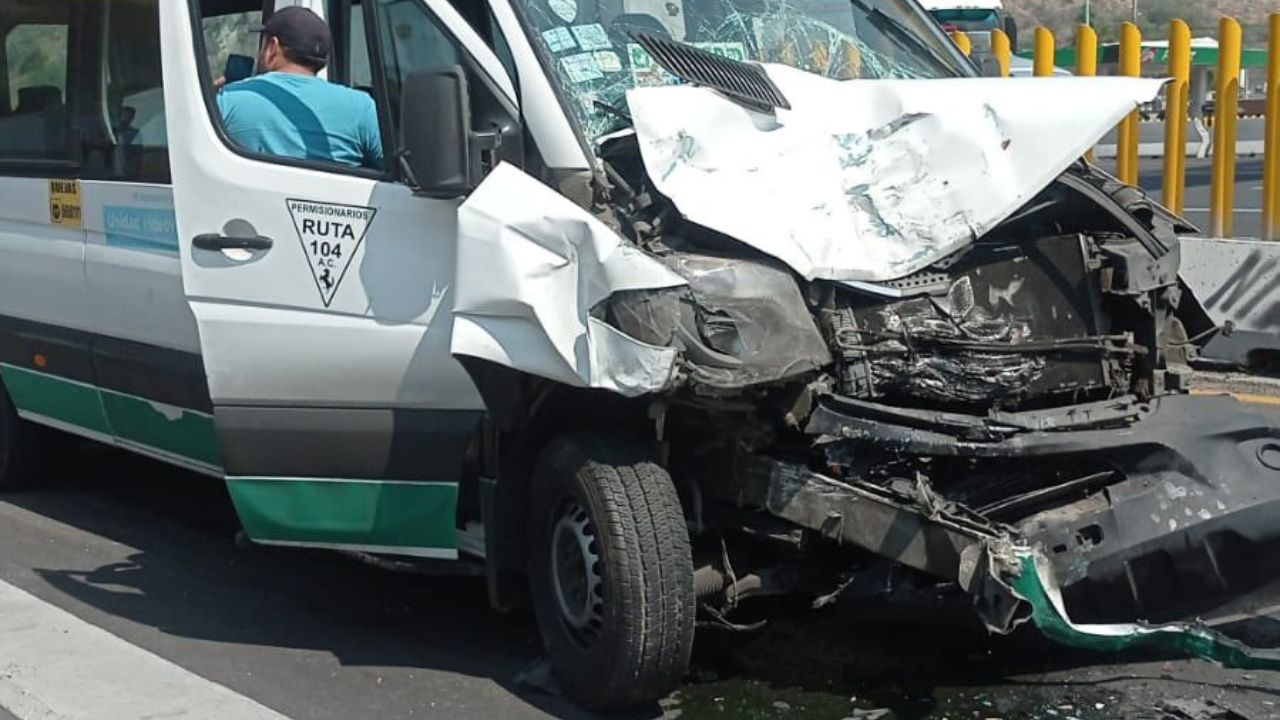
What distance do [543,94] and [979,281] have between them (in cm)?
133

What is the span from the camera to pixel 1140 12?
2566 inches

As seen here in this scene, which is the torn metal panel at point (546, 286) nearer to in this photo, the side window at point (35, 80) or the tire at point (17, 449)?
the side window at point (35, 80)

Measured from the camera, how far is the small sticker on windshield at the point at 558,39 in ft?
16.5

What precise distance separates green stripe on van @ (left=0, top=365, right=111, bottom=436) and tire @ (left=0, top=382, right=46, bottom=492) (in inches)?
7.5

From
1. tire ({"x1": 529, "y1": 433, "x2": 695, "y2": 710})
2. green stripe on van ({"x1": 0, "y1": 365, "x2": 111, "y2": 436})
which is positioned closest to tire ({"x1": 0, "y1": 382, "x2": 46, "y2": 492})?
green stripe on van ({"x1": 0, "y1": 365, "x2": 111, "y2": 436})

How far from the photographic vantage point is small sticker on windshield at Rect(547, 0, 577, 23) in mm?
5145

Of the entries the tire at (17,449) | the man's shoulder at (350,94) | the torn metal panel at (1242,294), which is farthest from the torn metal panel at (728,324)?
the torn metal panel at (1242,294)

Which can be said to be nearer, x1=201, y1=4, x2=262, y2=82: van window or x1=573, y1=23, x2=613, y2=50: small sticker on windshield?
x1=573, y1=23, x2=613, y2=50: small sticker on windshield

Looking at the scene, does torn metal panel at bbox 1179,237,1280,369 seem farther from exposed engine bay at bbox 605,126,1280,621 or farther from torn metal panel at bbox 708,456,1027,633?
torn metal panel at bbox 708,456,1027,633

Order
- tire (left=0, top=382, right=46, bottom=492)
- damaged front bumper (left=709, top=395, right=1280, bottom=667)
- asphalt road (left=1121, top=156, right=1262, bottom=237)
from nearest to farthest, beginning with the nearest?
damaged front bumper (left=709, top=395, right=1280, bottom=667)
tire (left=0, top=382, right=46, bottom=492)
asphalt road (left=1121, top=156, right=1262, bottom=237)

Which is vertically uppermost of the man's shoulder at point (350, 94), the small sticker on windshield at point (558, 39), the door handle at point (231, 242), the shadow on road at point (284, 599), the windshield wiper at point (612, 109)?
the small sticker on windshield at point (558, 39)

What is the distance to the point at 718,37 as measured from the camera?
541 cm

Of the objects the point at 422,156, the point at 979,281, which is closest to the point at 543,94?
the point at 422,156

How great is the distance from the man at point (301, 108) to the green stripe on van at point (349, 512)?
3.28 ft
